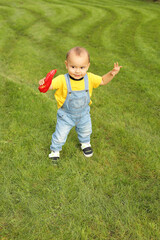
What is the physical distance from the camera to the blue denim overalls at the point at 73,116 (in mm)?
3008

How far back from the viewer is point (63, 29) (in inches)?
506

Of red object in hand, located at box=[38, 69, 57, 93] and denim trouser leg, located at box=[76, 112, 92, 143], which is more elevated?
red object in hand, located at box=[38, 69, 57, 93]

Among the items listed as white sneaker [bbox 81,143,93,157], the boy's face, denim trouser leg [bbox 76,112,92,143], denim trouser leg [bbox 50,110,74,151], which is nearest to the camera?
the boy's face

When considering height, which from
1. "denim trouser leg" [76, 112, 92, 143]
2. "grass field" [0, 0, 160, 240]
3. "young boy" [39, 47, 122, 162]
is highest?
"young boy" [39, 47, 122, 162]

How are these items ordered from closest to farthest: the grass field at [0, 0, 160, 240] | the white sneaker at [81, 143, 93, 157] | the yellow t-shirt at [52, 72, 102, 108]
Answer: the grass field at [0, 0, 160, 240], the yellow t-shirt at [52, 72, 102, 108], the white sneaker at [81, 143, 93, 157]

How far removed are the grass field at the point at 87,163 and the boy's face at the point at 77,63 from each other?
53.0 inches

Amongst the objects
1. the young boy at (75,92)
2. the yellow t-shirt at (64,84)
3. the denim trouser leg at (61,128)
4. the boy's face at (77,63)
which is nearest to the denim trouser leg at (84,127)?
the young boy at (75,92)

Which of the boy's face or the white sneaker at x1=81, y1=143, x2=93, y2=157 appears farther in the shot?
the white sneaker at x1=81, y1=143, x2=93, y2=157

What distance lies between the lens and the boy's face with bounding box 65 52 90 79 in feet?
8.84

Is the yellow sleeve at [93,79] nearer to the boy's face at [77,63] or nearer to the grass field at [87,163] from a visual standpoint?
the boy's face at [77,63]

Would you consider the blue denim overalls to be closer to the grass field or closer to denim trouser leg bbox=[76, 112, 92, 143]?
denim trouser leg bbox=[76, 112, 92, 143]

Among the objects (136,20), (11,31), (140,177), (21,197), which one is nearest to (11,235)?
(21,197)

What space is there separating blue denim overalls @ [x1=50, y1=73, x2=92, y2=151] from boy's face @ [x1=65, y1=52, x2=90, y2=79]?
180mm

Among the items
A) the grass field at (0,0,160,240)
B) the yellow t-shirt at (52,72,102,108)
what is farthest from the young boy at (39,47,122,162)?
the grass field at (0,0,160,240)
